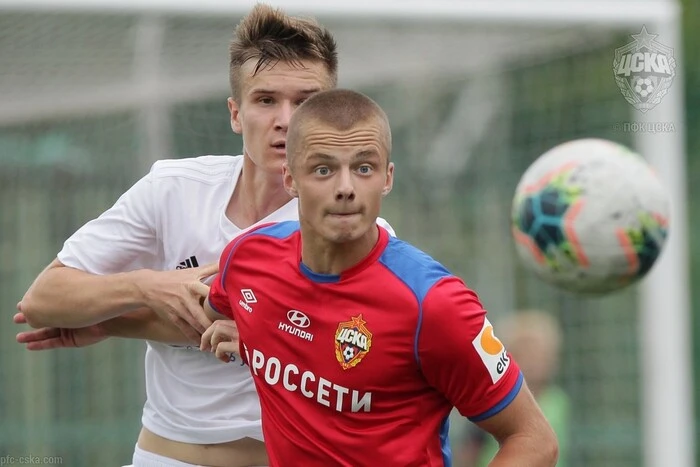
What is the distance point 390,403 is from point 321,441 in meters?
0.24

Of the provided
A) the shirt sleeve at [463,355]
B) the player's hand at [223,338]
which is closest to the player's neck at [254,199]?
the player's hand at [223,338]

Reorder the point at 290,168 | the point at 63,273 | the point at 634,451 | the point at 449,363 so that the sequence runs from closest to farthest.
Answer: the point at 449,363, the point at 290,168, the point at 63,273, the point at 634,451

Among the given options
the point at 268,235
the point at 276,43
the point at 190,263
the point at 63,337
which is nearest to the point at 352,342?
the point at 268,235

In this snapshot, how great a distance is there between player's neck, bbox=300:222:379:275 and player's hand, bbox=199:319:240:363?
387 millimetres

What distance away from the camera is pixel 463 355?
11.6 ft

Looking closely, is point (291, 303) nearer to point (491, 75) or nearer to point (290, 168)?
point (290, 168)

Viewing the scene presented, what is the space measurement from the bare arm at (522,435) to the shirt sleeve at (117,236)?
1.53 m

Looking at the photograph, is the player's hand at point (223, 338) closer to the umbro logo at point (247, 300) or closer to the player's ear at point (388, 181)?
the umbro logo at point (247, 300)

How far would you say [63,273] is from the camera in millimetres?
4590

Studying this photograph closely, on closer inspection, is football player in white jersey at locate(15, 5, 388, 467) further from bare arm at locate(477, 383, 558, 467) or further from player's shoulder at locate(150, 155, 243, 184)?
bare arm at locate(477, 383, 558, 467)

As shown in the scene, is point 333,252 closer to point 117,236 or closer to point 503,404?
point 503,404

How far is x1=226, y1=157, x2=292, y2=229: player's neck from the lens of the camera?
14.8ft

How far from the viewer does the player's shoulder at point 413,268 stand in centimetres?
360

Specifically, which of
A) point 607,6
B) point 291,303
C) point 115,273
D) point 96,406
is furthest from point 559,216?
point 96,406
